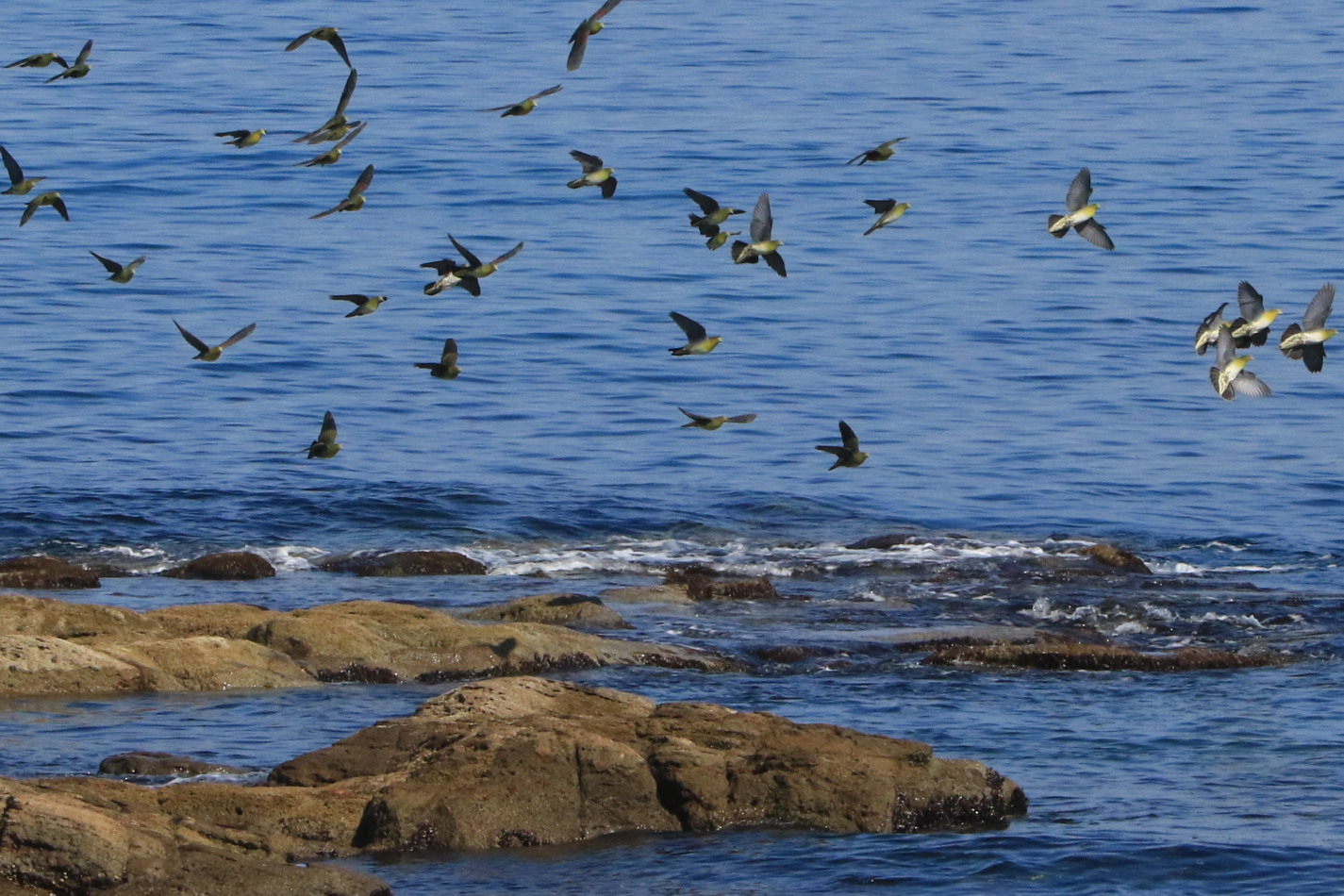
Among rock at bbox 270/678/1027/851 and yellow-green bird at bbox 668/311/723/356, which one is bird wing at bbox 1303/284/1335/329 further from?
yellow-green bird at bbox 668/311/723/356

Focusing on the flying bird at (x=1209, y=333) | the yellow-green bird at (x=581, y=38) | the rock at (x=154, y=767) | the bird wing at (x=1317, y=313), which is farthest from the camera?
the yellow-green bird at (x=581, y=38)

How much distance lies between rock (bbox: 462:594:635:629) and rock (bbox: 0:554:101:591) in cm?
457

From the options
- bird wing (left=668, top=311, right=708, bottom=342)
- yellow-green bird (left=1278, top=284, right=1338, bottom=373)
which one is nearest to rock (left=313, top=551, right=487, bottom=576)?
bird wing (left=668, top=311, right=708, bottom=342)

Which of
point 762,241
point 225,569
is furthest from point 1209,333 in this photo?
point 225,569

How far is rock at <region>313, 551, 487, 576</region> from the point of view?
25.4m

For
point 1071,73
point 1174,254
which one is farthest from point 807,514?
point 1071,73

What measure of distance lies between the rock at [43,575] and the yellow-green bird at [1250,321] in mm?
12627

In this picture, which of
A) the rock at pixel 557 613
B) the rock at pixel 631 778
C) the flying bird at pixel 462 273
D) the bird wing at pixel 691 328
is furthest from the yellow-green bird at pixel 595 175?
the rock at pixel 631 778

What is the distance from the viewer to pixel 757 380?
3894cm

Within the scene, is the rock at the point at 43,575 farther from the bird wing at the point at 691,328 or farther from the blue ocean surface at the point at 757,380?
the bird wing at the point at 691,328

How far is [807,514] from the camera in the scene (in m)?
29.9

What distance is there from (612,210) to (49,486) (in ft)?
81.7

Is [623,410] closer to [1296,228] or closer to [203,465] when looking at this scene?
[203,465]

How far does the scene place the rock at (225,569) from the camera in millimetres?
24953
